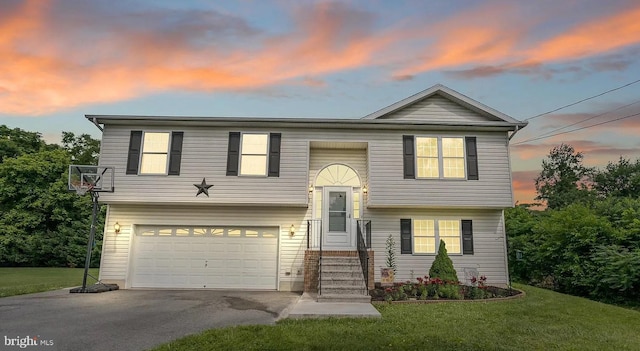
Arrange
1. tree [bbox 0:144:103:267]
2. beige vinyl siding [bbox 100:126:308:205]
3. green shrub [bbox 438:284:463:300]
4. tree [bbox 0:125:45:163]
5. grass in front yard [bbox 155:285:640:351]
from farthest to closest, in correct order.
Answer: tree [bbox 0:125:45:163]
tree [bbox 0:144:103:267]
beige vinyl siding [bbox 100:126:308:205]
green shrub [bbox 438:284:463:300]
grass in front yard [bbox 155:285:640:351]

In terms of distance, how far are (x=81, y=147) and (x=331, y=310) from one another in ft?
95.3

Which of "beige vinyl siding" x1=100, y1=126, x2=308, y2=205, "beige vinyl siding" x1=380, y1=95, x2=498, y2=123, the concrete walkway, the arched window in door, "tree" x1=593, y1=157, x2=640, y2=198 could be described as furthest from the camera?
"tree" x1=593, y1=157, x2=640, y2=198

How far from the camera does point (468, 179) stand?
11875 millimetres

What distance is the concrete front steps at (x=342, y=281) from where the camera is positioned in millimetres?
8969

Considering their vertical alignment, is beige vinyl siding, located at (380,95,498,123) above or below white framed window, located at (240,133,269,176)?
above

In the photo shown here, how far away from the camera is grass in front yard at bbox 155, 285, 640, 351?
5250mm

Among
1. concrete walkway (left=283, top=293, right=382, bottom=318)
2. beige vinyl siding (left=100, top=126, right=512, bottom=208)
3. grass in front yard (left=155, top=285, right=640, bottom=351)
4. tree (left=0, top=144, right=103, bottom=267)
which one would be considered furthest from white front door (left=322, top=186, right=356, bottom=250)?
tree (left=0, top=144, right=103, bottom=267)

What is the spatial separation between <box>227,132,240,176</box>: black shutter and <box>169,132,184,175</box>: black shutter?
1.70m

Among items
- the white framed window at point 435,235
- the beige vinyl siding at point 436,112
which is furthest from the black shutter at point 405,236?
the beige vinyl siding at point 436,112

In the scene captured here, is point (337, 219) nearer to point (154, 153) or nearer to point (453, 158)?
point (453, 158)

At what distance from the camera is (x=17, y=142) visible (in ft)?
83.4

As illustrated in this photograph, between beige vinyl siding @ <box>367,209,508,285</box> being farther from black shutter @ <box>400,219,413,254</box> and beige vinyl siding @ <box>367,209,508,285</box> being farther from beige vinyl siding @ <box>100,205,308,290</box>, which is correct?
beige vinyl siding @ <box>100,205,308,290</box>

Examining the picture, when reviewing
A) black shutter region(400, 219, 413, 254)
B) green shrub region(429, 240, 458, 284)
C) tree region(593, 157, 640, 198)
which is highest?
tree region(593, 157, 640, 198)

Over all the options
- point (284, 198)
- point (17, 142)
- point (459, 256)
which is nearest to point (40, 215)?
point (17, 142)
